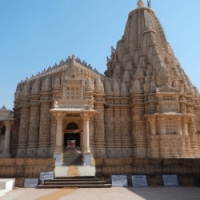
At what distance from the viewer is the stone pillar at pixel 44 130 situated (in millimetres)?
26406

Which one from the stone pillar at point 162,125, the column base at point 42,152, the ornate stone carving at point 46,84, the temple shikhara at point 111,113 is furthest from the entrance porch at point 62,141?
the stone pillar at point 162,125

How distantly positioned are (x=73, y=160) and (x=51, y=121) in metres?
6.47

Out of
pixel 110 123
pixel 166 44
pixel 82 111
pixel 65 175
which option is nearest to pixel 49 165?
pixel 65 175

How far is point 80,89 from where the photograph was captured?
27172mm

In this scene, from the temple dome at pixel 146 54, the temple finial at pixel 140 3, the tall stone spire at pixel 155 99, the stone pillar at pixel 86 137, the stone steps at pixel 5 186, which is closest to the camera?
the stone steps at pixel 5 186

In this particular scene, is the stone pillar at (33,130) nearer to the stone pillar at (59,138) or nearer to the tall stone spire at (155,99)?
the stone pillar at (59,138)

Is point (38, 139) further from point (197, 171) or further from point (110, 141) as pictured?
point (197, 171)

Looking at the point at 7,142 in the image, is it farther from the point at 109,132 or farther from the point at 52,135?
the point at 109,132

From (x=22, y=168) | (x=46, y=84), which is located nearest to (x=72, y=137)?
(x=46, y=84)

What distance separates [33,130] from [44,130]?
1.53 m

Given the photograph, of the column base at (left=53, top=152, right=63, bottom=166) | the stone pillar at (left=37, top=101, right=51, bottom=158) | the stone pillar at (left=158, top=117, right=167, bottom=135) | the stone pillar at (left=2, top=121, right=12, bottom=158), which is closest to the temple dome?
the stone pillar at (left=158, top=117, right=167, bottom=135)

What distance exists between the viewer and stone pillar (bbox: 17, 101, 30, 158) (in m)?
27.5

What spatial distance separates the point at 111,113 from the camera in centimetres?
2906

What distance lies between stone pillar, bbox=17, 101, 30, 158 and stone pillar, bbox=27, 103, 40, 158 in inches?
34.3
